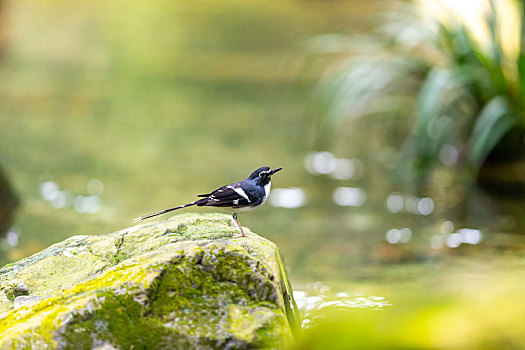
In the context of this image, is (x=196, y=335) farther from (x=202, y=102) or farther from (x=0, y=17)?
(x=0, y=17)

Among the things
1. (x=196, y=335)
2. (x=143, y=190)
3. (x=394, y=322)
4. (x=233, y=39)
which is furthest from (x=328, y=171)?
(x=233, y=39)

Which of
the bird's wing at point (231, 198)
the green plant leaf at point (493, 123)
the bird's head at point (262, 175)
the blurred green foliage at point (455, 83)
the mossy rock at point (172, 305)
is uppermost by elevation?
the blurred green foliage at point (455, 83)

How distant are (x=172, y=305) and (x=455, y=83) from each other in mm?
4982

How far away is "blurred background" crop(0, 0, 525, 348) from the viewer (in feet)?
18.1

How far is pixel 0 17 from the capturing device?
15.1 metres

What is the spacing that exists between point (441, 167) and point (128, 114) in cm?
454

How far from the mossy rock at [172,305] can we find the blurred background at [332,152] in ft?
3.43

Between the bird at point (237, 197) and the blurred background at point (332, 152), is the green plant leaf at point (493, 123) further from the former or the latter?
the bird at point (237, 197)

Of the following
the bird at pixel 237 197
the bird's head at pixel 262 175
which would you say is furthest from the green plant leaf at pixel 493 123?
the bird at pixel 237 197

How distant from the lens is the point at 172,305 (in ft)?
8.99

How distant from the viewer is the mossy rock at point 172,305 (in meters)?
2.64

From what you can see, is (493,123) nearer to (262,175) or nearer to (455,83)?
(455,83)

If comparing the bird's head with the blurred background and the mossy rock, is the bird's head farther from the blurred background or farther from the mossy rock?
the blurred background

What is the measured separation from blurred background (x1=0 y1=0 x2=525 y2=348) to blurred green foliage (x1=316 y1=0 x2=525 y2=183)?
18mm
